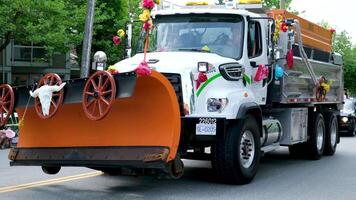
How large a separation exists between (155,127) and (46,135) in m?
1.84

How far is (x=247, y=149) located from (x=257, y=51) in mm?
1771

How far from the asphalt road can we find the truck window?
211 centimetres

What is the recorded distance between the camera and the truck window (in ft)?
32.4

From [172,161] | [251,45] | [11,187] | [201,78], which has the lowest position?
[11,187]

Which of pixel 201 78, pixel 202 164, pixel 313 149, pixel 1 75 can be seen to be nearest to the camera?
pixel 201 78

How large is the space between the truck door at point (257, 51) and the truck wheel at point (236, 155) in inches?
33.9

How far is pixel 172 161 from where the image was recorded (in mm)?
7926

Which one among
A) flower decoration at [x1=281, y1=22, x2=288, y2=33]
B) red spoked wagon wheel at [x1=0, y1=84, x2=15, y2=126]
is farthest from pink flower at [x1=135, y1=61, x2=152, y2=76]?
flower decoration at [x1=281, y1=22, x2=288, y2=33]

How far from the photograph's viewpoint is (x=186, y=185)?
9.27 m

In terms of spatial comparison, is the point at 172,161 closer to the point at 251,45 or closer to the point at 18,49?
the point at 251,45

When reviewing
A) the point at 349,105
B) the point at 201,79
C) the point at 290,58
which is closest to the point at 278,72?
the point at 290,58

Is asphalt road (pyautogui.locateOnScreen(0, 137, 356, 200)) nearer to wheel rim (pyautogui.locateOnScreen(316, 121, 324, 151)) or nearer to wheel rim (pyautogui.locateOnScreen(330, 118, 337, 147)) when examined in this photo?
wheel rim (pyautogui.locateOnScreen(316, 121, 324, 151))

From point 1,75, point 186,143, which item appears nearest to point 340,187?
point 186,143

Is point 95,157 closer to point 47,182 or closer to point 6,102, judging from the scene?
point 47,182
